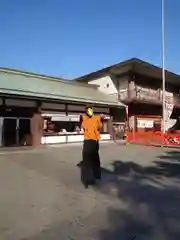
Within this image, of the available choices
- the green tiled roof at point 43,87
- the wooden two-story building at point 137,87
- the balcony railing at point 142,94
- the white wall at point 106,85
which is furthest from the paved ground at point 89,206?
the white wall at point 106,85

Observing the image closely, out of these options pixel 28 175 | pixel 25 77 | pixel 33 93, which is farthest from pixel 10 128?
pixel 28 175

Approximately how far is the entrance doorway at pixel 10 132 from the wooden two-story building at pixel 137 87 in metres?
13.7

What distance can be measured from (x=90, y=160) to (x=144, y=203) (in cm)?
195

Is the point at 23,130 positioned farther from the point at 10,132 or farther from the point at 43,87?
the point at 43,87

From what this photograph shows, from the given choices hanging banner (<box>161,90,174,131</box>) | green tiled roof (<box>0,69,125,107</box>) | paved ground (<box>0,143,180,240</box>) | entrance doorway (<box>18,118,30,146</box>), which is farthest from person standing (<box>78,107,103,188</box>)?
hanging banner (<box>161,90,174,131</box>)

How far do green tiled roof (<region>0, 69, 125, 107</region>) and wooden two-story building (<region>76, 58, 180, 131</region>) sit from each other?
3.98m

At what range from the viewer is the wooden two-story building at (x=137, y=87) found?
31.3 metres

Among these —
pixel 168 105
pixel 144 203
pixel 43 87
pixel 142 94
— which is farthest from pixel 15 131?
pixel 168 105

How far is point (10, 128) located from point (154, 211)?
16.1 meters

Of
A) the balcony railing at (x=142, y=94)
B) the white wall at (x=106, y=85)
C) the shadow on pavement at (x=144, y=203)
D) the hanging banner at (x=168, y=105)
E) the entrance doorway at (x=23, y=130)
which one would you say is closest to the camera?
the shadow on pavement at (x=144, y=203)

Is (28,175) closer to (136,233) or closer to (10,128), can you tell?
(136,233)

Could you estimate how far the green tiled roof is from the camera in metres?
19.8

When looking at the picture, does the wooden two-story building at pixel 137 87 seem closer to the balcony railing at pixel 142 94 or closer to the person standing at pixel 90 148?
the balcony railing at pixel 142 94

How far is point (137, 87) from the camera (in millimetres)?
32500
